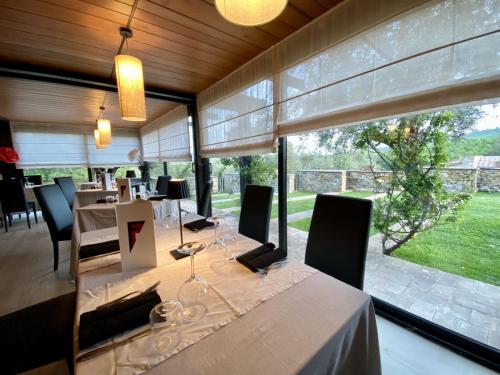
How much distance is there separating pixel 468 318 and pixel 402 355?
530 millimetres

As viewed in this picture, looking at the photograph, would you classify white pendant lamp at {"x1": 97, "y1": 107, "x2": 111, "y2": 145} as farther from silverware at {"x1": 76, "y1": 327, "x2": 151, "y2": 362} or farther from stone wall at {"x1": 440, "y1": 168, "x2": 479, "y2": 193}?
stone wall at {"x1": 440, "y1": 168, "x2": 479, "y2": 193}

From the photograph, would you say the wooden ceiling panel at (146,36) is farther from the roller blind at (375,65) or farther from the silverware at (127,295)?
the silverware at (127,295)

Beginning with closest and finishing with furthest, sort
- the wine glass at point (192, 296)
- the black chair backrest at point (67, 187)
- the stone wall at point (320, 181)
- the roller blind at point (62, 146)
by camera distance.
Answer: the wine glass at point (192, 296), the stone wall at point (320, 181), the black chair backrest at point (67, 187), the roller blind at point (62, 146)

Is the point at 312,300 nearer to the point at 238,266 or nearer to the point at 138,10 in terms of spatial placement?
the point at 238,266

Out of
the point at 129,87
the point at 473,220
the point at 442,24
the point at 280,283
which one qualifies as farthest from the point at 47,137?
the point at 473,220

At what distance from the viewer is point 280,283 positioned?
0.98m

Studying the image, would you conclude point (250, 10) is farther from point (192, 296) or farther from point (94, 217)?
point (94, 217)

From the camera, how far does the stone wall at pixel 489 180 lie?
1322 millimetres

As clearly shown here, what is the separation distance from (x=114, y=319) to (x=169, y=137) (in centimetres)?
439

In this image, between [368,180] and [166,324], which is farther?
[368,180]

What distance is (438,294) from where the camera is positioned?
1623 millimetres

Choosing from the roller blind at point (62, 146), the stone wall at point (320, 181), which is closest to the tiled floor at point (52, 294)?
the stone wall at point (320, 181)

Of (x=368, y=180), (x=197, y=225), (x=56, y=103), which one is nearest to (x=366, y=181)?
(x=368, y=180)

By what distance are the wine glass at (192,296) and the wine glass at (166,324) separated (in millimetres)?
40
